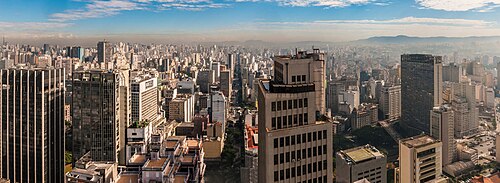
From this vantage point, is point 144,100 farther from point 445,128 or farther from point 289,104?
point 289,104

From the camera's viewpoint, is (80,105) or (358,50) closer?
(358,50)

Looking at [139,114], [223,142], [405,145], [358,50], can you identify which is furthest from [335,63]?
[139,114]

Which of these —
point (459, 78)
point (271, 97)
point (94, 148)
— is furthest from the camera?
point (459, 78)

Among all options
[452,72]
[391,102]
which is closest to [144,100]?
[391,102]

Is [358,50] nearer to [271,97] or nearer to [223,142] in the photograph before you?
[223,142]

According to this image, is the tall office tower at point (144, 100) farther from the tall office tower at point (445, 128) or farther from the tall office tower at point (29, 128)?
the tall office tower at point (445, 128)

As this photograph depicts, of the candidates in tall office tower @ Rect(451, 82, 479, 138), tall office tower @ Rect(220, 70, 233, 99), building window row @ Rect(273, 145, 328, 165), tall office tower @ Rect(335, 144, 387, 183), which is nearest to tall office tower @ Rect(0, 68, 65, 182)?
tall office tower @ Rect(335, 144, 387, 183)
